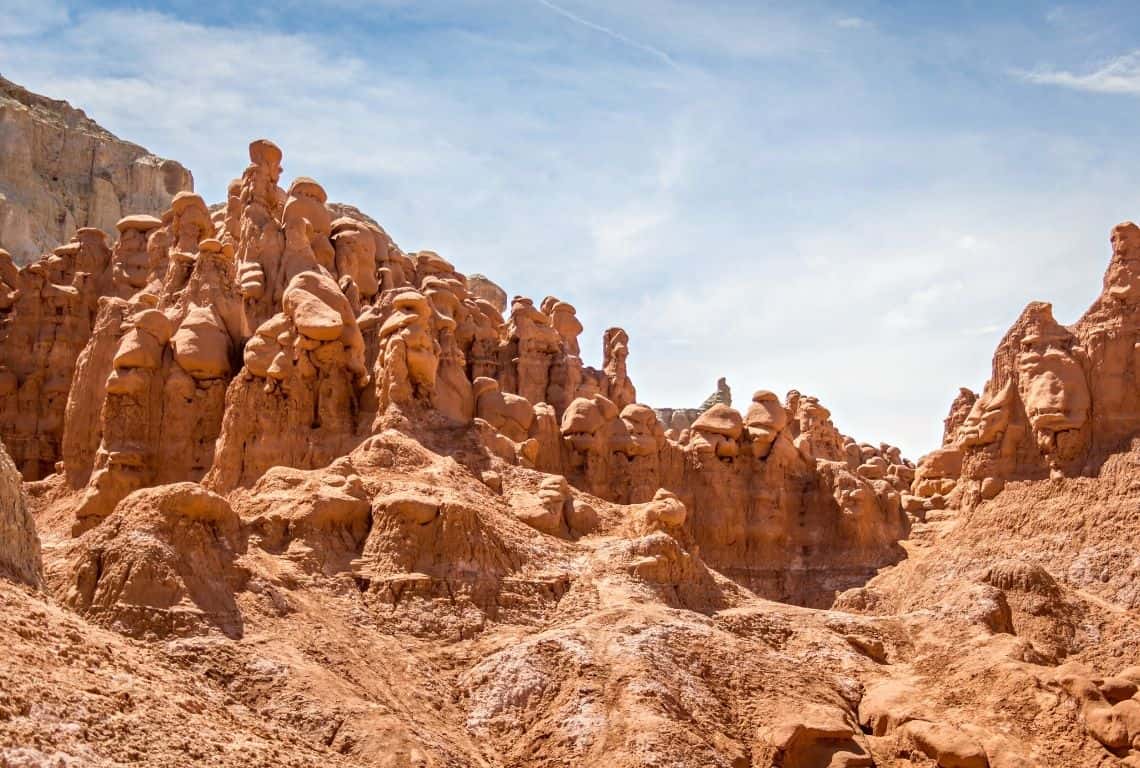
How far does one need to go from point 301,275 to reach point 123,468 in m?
6.03

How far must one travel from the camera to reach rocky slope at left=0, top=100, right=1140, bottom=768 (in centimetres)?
2030

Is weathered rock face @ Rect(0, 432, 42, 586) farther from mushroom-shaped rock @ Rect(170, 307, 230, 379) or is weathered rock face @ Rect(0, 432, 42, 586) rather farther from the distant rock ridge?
the distant rock ridge

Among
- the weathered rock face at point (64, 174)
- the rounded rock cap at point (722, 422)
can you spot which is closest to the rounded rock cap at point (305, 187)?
the rounded rock cap at point (722, 422)

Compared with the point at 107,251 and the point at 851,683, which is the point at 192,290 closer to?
the point at 107,251

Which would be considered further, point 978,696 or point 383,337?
point 383,337

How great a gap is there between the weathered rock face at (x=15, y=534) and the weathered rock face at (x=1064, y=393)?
24480 millimetres

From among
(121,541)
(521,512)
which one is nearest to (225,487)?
(521,512)

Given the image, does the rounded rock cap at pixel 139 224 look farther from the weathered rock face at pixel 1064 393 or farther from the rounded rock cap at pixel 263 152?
the weathered rock face at pixel 1064 393

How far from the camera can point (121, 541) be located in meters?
21.1

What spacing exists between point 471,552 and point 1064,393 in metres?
17.4

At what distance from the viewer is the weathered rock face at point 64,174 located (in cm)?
8169

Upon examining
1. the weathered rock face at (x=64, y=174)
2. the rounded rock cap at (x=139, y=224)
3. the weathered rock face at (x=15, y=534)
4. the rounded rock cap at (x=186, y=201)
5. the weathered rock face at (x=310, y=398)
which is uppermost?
the weathered rock face at (x=64, y=174)

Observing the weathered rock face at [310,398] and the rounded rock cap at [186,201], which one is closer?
the weathered rock face at [310,398]

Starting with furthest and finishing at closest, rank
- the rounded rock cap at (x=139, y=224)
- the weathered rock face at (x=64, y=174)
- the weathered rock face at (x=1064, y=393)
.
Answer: the weathered rock face at (x=64, y=174) < the rounded rock cap at (x=139, y=224) < the weathered rock face at (x=1064, y=393)
